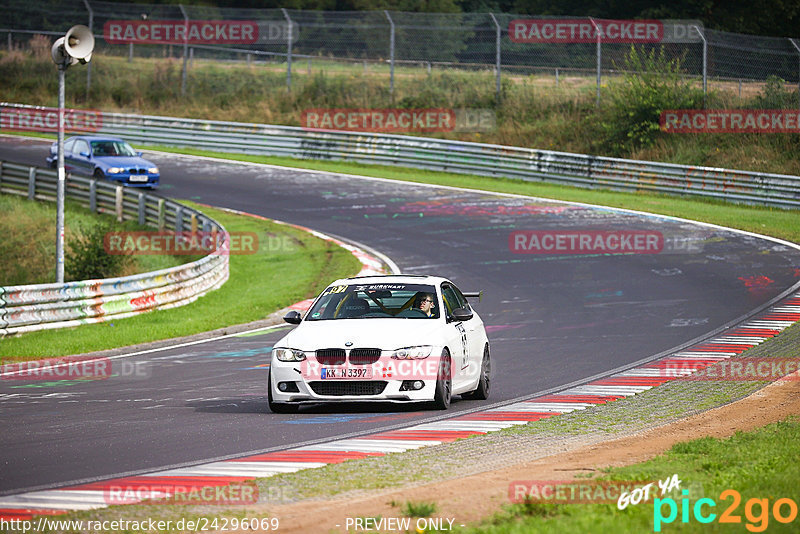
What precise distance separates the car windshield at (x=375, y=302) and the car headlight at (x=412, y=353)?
0.85 m

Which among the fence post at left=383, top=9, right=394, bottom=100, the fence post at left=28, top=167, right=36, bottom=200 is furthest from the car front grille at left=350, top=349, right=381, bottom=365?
the fence post at left=383, top=9, right=394, bottom=100

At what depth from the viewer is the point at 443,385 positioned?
1135 cm

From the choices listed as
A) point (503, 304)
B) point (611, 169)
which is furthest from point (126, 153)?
point (503, 304)

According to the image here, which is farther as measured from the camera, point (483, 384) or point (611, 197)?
point (611, 197)

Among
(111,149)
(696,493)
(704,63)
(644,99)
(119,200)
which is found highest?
(704,63)

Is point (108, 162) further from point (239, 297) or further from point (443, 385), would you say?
point (443, 385)

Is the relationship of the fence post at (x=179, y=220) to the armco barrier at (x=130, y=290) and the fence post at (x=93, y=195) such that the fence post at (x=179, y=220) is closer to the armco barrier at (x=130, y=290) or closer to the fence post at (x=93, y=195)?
the armco barrier at (x=130, y=290)

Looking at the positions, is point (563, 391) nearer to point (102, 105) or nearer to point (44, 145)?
point (44, 145)

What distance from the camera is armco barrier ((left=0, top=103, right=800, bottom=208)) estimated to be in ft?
111

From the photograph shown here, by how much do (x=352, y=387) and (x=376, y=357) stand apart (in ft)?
1.25

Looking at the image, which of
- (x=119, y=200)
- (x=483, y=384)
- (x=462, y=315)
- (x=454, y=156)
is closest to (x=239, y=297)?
(x=119, y=200)

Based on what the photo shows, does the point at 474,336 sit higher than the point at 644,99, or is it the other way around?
the point at 644,99

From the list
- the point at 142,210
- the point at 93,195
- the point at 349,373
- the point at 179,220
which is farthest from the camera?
the point at 93,195

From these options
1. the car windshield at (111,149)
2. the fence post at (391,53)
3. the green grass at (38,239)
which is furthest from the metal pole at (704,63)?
the car windshield at (111,149)
